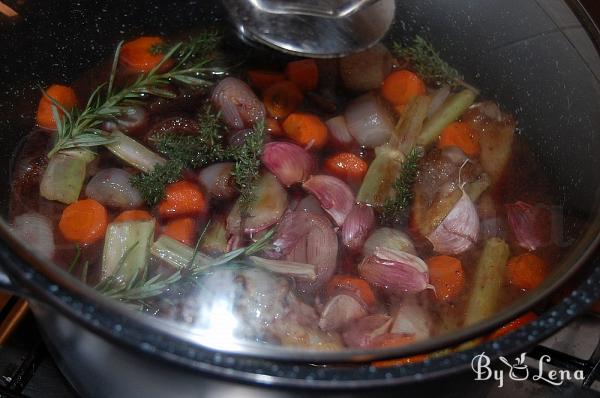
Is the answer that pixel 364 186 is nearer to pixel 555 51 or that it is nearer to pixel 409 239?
pixel 409 239

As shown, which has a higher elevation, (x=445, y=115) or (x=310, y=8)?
(x=310, y=8)

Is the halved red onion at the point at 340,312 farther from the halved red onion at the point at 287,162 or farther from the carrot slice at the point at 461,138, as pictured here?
the carrot slice at the point at 461,138

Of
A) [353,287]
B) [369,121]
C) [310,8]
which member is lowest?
[353,287]

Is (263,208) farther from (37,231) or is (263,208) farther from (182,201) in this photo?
(37,231)

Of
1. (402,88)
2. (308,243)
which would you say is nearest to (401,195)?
(308,243)

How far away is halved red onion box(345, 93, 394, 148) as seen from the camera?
50.9 inches

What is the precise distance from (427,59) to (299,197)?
1.54 ft

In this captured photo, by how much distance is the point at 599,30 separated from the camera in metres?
1.15

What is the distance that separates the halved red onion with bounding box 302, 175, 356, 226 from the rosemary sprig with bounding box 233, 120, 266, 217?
0.10 metres

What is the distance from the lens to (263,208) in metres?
1.14

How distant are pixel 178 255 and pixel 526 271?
1.89ft

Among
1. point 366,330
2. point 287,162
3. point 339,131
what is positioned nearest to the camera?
point 366,330

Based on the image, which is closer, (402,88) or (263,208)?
(263,208)

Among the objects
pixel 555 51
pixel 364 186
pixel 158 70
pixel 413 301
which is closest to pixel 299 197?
pixel 364 186
